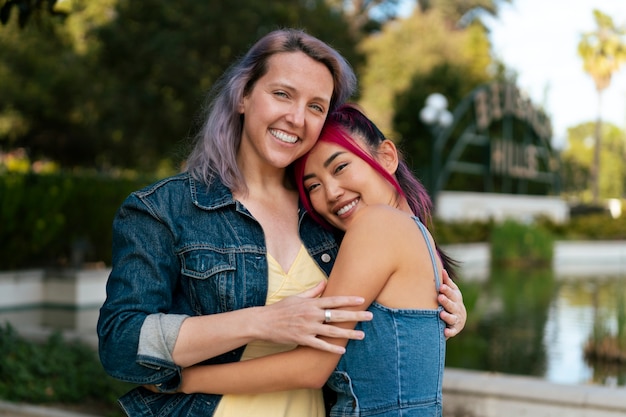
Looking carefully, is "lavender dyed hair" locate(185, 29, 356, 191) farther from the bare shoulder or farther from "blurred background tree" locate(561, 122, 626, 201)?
"blurred background tree" locate(561, 122, 626, 201)

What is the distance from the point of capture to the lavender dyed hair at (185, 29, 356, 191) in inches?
85.2

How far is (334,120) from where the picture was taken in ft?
7.19

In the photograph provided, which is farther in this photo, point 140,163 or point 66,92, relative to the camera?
point 140,163

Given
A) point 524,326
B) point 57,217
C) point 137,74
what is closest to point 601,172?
point 137,74

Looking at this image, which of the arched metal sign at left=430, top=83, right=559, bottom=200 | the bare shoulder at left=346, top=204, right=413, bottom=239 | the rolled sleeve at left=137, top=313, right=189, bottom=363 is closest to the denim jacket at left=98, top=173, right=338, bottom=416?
the rolled sleeve at left=137, top=313, right=189, bottom=363

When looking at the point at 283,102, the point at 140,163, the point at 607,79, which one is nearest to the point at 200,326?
the point at 283,102

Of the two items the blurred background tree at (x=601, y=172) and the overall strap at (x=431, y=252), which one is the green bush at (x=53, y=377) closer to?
the overall strap at (x=431, y=252)

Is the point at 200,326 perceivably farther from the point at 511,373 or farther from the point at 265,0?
the point at 265,0

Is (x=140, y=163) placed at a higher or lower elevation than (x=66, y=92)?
lower

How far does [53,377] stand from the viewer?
213 inches

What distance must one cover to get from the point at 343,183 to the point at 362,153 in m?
0.09

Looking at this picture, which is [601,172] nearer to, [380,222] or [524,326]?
[524,326]

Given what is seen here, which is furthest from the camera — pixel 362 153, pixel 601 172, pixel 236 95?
pixel 601 172

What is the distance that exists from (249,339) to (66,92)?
24.1 meters
